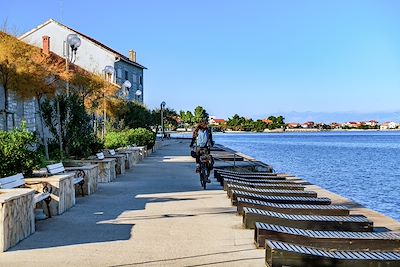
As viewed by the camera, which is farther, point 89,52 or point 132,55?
point 132,55

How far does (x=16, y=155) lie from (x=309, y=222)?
535 centimetres

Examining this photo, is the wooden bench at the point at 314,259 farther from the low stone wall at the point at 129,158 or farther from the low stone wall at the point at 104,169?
the low stone wall at the point at 129,158

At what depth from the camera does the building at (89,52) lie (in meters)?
48.4

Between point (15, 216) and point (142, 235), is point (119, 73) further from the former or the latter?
point (15, 216)

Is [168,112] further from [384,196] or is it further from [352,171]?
[384,196]

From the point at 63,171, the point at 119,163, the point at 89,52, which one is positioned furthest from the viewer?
the point at 89,52

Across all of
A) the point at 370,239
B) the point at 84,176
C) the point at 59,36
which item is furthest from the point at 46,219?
the point at 59,36

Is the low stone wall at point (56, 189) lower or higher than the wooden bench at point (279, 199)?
higher

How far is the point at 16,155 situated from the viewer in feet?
34.5

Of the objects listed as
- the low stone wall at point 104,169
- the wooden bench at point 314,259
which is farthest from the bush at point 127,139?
the wooden bench at point 314,259

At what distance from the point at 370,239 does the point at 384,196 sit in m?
16.5

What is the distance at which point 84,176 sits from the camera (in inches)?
505

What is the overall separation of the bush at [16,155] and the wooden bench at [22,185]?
885 millimetres

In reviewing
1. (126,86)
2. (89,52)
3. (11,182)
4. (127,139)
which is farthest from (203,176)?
(89,52)
